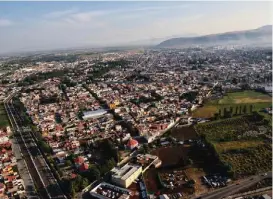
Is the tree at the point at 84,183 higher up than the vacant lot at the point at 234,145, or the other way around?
the tree at the point at 84,183

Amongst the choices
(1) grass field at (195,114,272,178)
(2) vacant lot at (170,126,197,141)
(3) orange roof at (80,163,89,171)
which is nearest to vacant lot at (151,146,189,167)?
(2) vacant lot at (170,126,197,141)

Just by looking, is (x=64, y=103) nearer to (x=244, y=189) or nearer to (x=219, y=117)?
(x=219, y=117)

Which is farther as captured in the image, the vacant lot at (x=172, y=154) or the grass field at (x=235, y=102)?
the grass field at (x=235, y=102)

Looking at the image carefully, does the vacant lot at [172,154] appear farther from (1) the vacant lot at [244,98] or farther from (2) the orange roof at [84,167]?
(1) the vacant lot at [244,98]

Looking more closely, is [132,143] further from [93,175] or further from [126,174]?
[93,175]

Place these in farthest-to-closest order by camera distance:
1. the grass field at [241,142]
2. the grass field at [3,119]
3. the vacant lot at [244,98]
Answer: the vacant lot at [244,98]
the grass field at [3,119]
the grass field at [241,142]

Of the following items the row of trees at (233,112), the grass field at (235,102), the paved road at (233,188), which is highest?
the row of trees at (233,112)

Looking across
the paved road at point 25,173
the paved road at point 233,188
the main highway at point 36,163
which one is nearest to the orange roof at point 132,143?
the main highway at point 36,163

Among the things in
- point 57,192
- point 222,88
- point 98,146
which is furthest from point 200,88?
point 57,192
